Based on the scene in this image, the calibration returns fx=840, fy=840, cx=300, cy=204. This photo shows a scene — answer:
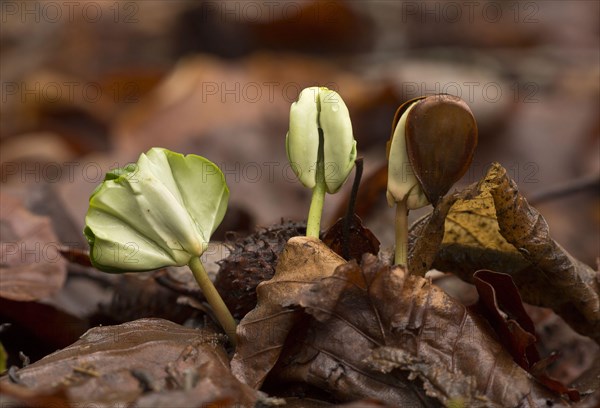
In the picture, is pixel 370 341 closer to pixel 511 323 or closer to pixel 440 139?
pixel 511 323

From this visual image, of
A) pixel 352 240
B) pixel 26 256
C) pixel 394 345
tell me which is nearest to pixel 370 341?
pixel 394 345

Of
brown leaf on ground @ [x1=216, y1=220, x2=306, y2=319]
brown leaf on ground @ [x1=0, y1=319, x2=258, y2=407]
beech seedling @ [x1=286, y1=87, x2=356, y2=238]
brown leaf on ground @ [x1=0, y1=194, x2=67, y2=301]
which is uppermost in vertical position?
beech seedling @ [x1=286, y1=87, x2=356, y2=238]

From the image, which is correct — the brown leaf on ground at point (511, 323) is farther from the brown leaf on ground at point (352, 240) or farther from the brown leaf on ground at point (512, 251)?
the brown leaf on ground at point (352, 240)

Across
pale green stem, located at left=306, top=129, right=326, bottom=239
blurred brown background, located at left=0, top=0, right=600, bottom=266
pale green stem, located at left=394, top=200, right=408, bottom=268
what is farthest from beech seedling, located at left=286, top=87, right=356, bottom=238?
blurred brown background, located at left=0, top=0, right=600, bottom=266

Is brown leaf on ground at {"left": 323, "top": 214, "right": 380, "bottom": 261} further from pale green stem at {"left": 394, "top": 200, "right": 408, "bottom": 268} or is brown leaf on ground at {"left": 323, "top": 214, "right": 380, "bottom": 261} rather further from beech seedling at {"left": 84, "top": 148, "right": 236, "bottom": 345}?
beech seedling at {"left": 84, "top": 148, "right": 236, "bottom": 345}

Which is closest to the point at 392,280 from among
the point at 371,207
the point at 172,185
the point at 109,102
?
the point at 172,185

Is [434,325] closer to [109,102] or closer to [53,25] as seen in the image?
[109,102]

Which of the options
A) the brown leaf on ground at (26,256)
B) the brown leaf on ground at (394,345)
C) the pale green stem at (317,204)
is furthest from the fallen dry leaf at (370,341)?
the brown leaf on ground at (26,256)
